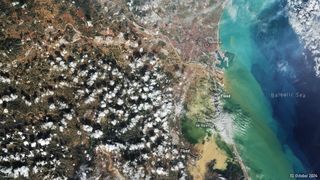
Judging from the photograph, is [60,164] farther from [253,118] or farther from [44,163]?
[253,118]

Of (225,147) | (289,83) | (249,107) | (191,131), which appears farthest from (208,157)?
(289,83)

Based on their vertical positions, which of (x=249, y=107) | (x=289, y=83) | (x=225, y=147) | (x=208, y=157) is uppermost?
(x=289, y=83)

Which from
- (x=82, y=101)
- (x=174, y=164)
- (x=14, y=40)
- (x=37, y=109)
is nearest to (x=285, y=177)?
(x=174, y=164)

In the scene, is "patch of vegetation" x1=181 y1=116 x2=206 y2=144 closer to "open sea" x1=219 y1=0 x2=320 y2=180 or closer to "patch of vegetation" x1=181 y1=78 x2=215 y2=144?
"patch of vegetation" x1=181 y1=78 x2=215 y2=144

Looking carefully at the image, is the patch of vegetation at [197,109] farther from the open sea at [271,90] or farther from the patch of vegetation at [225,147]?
the open sea at [271,90]

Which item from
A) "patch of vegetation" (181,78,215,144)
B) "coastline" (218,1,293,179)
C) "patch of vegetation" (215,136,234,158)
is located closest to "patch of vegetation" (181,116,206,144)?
"patch of vegetation" (181,78,215,144)

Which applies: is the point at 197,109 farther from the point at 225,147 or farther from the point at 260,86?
the point at 260,86

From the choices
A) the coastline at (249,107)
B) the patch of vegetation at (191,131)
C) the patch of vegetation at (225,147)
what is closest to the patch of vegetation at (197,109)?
the patch of vegetation at (191,131)
